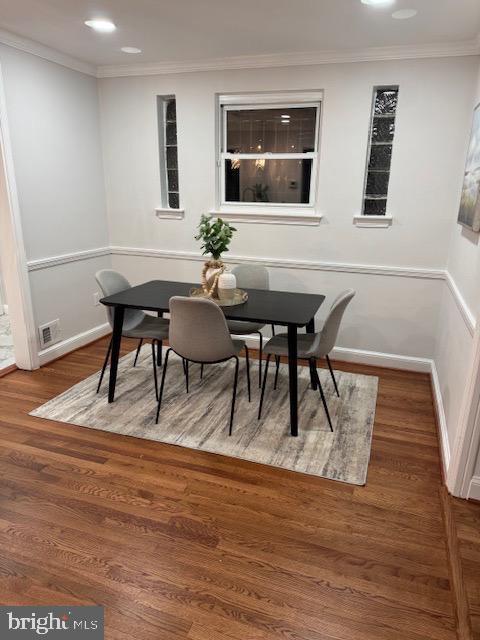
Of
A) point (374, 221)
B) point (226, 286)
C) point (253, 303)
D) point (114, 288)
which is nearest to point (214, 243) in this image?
point (226, 286)

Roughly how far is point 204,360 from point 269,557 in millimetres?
1196

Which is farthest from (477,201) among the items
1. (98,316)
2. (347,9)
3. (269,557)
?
(98,316)

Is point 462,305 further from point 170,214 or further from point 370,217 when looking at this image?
point 170,214

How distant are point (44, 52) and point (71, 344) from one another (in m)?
2.36

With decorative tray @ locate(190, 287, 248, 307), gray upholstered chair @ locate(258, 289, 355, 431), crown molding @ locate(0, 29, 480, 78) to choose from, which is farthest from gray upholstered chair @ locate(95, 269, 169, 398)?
crown molding @ locate(0, 29, 480, 78)

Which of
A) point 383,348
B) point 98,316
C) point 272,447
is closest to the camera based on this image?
point 272,447

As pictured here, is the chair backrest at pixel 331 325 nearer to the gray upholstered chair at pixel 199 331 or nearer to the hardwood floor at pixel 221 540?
the gray upholstered chair at pixel 199 331

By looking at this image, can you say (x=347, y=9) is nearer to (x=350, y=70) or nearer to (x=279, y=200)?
(x=350, y=70)

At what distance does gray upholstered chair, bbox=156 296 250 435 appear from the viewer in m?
2.43

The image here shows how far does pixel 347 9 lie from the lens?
2.43m

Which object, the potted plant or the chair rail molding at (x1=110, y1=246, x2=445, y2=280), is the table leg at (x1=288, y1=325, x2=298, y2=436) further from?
the chair rail molding at (x1=110, y1=246, x2=445, y2=280)

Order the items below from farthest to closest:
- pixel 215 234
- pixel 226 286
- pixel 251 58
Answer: pixel 251 58 → pixel 226 286 → pixel 215 234

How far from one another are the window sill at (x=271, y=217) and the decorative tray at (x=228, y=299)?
92 cm

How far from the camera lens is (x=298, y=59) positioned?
3293 millimetres
